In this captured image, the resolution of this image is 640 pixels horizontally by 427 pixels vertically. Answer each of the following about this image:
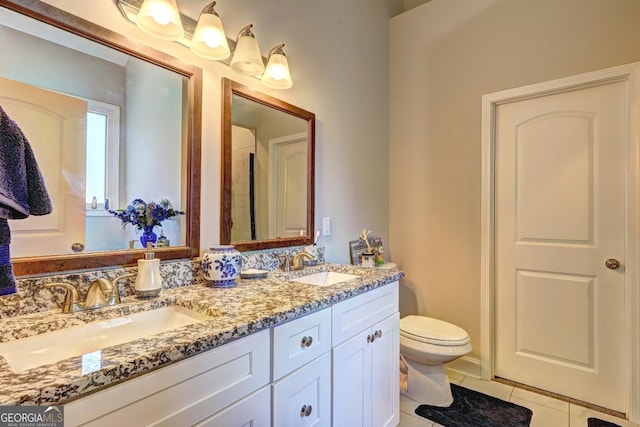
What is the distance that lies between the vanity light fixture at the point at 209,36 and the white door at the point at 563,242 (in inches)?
76.1

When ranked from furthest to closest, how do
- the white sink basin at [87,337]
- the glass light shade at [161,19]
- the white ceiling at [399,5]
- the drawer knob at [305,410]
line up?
1. the white ceiling at [399,5]
2. the glass light shade at [161,19]
3. the drawer knob at [305,410]
4. the white sink basin at [87,337]

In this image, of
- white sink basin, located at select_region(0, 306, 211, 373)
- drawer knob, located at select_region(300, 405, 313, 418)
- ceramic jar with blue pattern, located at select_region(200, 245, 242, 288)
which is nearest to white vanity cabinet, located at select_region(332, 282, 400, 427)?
drawer knob, located at select_region(300, 405, 313, 418)

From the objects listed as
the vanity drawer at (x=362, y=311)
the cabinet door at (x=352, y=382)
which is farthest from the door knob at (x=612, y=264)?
the cabinet door at (x=352, y=382)

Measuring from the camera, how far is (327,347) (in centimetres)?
123

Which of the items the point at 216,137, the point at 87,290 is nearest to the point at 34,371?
the point at 87,290

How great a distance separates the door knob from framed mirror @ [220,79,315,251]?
178cm

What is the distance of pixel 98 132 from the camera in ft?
3.76

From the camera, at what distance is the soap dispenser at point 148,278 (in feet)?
3.74

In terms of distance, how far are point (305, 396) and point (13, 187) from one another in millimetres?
1029

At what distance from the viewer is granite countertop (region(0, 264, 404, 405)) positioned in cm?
60

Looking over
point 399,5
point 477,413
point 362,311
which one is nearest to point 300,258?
point 362,311

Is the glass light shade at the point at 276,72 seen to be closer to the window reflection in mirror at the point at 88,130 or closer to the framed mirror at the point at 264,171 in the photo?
the framed mirror at the point at 264,171

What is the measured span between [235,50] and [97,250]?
1.05 m

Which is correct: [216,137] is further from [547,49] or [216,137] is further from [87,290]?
[547,49]
